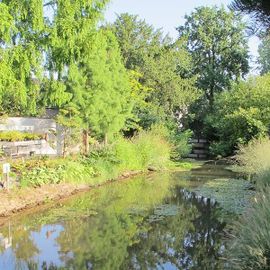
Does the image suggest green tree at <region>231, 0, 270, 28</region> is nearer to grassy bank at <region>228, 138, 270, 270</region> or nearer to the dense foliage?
grassy bank at <region>228, 138, 270, 270</region>

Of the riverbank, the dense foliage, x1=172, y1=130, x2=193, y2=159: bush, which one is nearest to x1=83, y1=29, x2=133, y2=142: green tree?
the riverbank

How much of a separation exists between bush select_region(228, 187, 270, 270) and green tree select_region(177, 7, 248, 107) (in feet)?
93.0

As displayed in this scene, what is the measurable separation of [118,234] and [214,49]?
2777 centimetres

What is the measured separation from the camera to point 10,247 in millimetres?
8523

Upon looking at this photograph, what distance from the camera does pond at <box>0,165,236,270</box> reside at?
7742mm

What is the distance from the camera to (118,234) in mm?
9586

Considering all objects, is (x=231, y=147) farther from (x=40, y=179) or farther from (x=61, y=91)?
(x=40, y=179)

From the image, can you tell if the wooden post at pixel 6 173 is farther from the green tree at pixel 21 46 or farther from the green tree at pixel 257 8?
the green tree at pixel 257 8

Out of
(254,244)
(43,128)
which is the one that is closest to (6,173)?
(254,244)

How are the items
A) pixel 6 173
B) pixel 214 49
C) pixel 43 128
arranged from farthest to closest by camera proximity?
pixel 214 49 → pixel 43 128 → pixel 6 173

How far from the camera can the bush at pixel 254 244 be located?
5.21 meters

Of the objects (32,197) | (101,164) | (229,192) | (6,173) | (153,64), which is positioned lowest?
Result: (229,192)

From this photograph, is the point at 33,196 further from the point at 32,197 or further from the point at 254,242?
the point at 254,242

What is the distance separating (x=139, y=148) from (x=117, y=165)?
8.81ft
